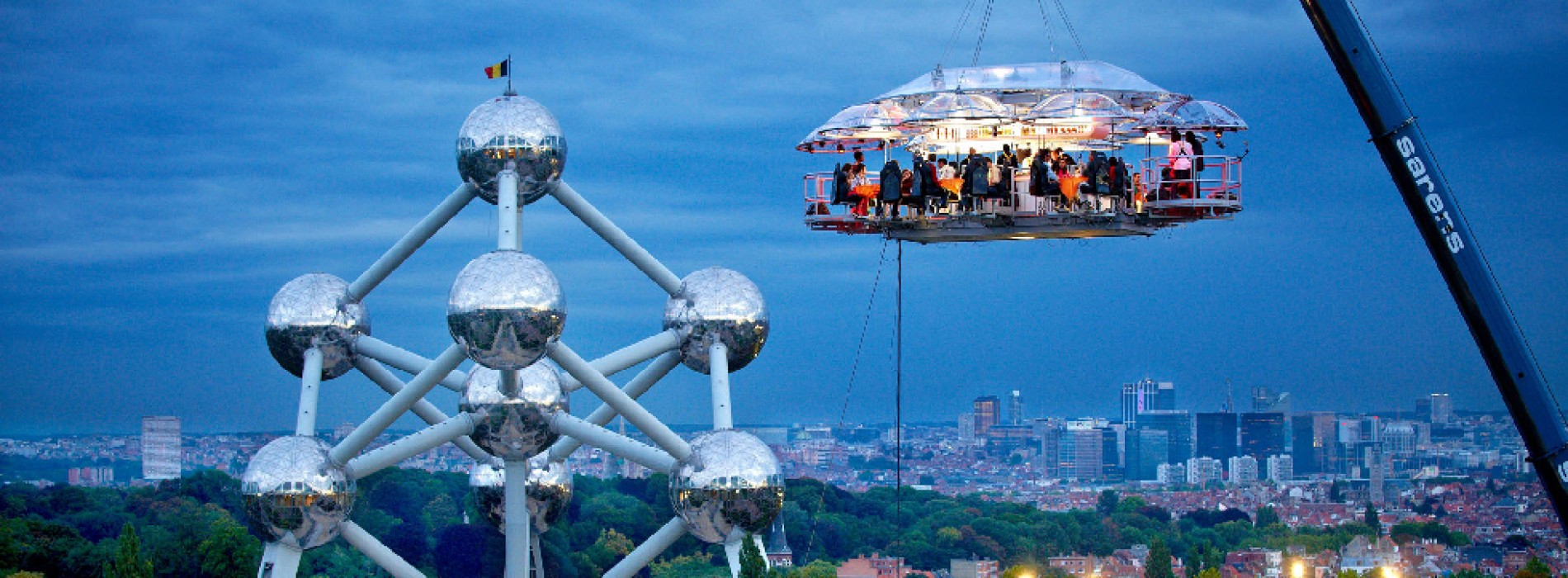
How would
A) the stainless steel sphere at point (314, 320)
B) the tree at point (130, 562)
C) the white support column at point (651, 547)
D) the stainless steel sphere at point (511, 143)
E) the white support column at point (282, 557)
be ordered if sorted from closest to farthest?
the stainless steel sphere at point (511, 143) → the white support column at point (282, 557) → the white support column at point (651, 547) → the stainless steel sphere at point (314, 320) → the tree at point (130, 562)

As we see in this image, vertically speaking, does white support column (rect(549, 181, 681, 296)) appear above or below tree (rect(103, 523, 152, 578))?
above

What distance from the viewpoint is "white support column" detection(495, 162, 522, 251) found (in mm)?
21953

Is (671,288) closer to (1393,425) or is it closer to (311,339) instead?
(311,339)

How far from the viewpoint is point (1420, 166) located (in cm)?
1633

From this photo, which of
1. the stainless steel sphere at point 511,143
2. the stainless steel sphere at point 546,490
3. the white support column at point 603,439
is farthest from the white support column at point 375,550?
the stainless steel sphere at point 511,143

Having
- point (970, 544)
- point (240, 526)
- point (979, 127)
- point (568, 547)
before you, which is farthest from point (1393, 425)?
point (979, 127)

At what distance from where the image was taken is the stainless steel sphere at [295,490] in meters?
22.0

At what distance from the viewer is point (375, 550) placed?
23422mm

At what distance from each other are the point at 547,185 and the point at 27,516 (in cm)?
3176

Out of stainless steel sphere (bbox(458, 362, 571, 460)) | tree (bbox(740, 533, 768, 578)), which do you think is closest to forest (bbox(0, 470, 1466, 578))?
stainless steel sphere (bbox(458, 362, 571, 460))

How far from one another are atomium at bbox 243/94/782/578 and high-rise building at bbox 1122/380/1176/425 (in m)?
74.7

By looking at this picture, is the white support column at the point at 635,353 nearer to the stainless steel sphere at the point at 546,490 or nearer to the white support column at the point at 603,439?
the white support column at the point at 603,439

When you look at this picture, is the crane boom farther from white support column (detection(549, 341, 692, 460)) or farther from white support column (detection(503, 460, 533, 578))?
white support column (detection(503, 460, 533, 578))

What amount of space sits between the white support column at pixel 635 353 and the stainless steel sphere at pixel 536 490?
2.54 meters
